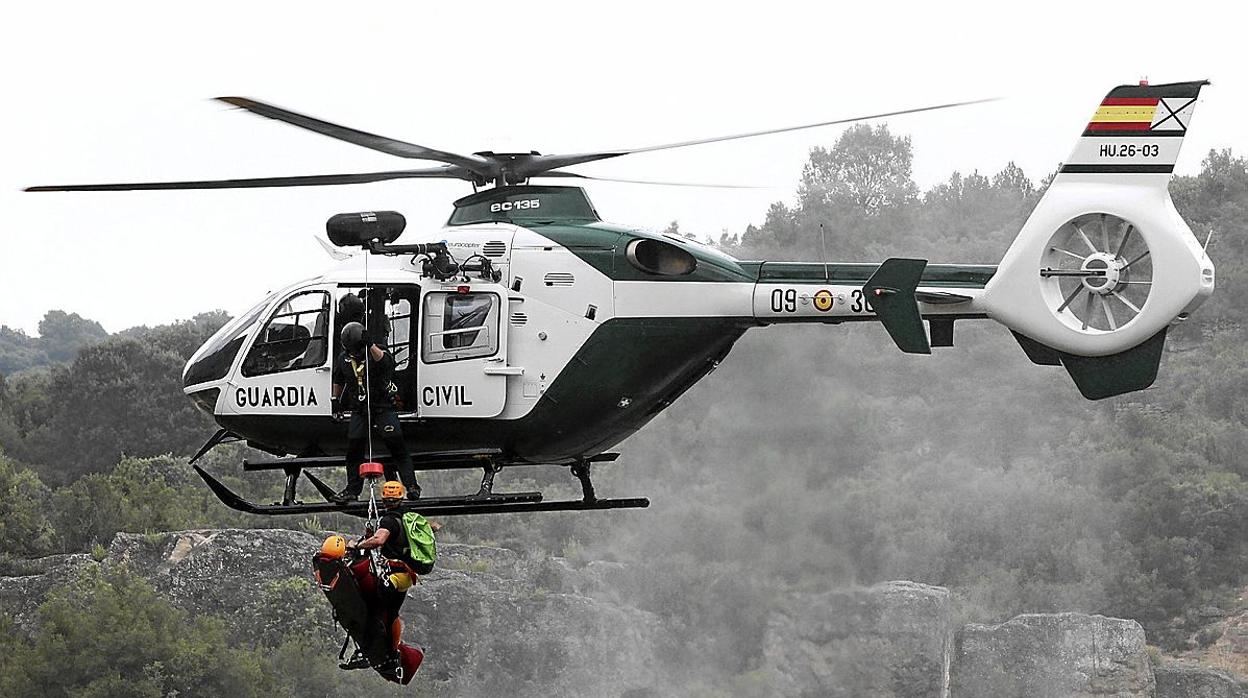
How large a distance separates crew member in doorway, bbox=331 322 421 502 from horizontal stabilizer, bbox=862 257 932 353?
3216 mm

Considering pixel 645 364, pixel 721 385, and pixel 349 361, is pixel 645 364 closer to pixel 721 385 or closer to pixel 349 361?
pixel 349 361

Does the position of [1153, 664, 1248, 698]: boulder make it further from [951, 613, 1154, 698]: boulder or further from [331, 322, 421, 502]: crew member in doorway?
[331, 322, 421, 502]: crew member in doorway

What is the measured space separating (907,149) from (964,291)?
5053 cm

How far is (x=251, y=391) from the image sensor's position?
12.1 meters

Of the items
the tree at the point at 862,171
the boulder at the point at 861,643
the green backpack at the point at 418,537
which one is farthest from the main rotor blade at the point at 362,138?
the tree at the point at 862,171

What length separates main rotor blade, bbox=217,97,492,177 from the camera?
33.8ft

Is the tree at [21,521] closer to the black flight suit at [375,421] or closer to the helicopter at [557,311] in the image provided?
the helicopter at [557,311]

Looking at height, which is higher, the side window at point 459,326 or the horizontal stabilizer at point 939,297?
the horizontal stabilizer at point 939,297

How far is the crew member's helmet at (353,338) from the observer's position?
441 inches

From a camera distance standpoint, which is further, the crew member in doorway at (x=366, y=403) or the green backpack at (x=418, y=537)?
the crew member in doorway at (x=366, y=403)

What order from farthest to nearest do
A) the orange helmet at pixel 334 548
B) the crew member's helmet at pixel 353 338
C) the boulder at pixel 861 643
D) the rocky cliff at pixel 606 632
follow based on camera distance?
the boulder at pixel 861 643
the rocky cliff at pixel 606 632
the crew member's helmet at pixel 353 338
the orange helmet at pixel 334 548

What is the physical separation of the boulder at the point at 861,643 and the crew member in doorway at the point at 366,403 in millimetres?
25560

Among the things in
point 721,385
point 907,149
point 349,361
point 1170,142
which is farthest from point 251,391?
point 907,149

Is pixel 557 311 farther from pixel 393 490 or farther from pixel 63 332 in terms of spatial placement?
pixel 63 332
